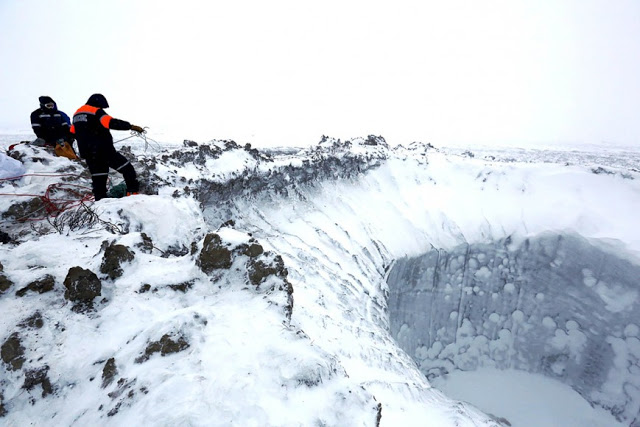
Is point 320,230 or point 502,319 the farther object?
point 502,319

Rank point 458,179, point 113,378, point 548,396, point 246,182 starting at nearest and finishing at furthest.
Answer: point 113,378, point 246,182, point 548,396, point 458,179

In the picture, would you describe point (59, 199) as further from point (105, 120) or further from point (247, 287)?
point (247, 287)

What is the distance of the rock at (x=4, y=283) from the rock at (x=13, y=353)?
1.63 feet

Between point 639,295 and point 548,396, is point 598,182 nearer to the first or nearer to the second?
point 639,295

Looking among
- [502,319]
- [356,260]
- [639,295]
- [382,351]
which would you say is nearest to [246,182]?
[356,260]

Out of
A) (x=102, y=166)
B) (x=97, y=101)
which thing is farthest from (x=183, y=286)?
(x=97, y=101)

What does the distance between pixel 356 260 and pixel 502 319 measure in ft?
16.6

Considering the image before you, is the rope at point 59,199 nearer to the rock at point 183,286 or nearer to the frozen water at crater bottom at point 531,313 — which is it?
the rock at point 183,286

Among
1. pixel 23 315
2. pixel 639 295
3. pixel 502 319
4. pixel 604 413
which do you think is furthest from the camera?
pixel 502 319

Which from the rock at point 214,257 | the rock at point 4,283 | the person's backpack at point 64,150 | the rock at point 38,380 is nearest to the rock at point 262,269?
the rock at point 214,257

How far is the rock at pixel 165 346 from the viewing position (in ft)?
7.38

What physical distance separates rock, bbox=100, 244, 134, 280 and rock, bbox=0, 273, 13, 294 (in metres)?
0.62

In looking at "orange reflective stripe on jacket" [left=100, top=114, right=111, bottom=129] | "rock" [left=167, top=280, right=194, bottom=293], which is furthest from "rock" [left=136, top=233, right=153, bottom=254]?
"orange reflective stripe on jacket" [left=100, top=114, right=111, bottom=129]

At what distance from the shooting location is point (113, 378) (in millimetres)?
2137
